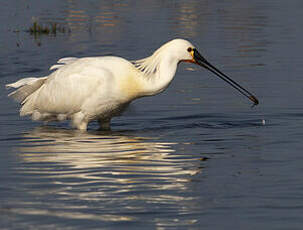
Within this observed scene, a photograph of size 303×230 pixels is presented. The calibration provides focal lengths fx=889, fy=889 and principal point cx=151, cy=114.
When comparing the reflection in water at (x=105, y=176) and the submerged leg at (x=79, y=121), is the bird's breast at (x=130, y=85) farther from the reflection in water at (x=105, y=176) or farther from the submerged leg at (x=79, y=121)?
the submerged leg at (x=79, y=121)

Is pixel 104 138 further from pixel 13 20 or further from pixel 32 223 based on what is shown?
pixel 13 20

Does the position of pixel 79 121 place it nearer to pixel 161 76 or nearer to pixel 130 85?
pixel 130 85

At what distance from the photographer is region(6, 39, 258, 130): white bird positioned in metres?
12.1

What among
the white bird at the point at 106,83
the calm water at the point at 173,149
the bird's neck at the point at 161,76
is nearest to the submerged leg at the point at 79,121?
the white bird at the point at 106,83

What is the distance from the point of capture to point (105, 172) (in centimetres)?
962

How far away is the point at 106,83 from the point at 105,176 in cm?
299

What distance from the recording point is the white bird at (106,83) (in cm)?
1211

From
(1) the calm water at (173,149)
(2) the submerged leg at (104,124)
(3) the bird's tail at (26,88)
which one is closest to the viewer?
(1) the calm water at (173,149)

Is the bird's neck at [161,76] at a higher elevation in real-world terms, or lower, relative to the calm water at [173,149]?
higher

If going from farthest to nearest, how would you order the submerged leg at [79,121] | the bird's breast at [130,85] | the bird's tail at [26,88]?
the bird's tail at [26,88] → the submerged leg at [79,121] → the bird's breast at [130,85]

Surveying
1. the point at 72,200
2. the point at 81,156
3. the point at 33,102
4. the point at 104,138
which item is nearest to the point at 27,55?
the point at 33,102

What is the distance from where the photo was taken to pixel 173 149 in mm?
11133

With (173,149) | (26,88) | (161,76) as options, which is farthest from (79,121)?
(173,149)

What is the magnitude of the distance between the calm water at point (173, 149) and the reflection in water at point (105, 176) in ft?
0.04
